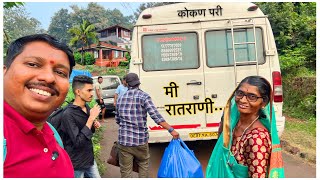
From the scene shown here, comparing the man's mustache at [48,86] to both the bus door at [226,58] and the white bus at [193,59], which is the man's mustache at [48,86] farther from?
the bus door at [226,58]

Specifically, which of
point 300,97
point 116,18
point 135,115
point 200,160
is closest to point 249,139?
point 135,115

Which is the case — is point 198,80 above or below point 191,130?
→ above

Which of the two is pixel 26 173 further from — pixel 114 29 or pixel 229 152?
pixel 114 29

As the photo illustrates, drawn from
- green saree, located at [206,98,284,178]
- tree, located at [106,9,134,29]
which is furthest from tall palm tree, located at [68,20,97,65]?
tree, located at [106,9,134,29]

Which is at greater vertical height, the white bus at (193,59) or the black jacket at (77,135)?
the white bus at (193,59)

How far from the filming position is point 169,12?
5.85m

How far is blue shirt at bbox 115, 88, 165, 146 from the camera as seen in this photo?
14.4 ft

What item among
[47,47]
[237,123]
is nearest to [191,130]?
[237,123]

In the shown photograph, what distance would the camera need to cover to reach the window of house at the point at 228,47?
577 cm

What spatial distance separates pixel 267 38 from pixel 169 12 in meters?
1.66

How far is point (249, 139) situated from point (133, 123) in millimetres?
2264

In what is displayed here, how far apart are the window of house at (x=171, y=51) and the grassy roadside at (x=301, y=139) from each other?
2.56 meters

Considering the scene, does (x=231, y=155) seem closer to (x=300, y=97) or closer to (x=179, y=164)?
(x=179, y=164)

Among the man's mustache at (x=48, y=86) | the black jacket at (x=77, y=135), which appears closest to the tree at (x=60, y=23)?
the black jacket at (x=77, y=135)
